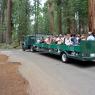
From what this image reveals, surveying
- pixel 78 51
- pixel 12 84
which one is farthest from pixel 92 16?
pixel 12 84

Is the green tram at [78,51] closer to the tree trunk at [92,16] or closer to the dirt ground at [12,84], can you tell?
the tree trunk at [92,16]

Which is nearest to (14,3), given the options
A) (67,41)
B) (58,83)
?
(67,41)

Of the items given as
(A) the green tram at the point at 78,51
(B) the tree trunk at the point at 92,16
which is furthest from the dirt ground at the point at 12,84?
(B) the tree trunk at the point at 92,16

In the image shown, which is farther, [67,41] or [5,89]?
[67,41]

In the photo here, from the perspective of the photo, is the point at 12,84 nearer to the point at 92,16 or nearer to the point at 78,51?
the point at 78,51

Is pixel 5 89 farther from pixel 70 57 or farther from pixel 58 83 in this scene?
pixel 70 57

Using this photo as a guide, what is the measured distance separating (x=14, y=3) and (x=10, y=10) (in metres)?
2.86

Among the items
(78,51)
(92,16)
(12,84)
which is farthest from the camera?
(92,16)

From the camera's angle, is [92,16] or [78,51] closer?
[78,51]

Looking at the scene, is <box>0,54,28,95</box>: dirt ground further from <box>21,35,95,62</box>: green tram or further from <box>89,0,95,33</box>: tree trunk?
<box>89,0,95,33</box>: tree trunk

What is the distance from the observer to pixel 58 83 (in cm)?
1116

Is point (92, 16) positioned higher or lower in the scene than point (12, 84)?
higher

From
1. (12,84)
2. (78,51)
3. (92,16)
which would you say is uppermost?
(92,16)

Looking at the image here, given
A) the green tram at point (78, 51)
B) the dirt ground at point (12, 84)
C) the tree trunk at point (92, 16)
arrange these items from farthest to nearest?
the tree trunk at point (92, 16) → the green tram at point (78, 51) → the dirt ground at point (12, 84)
